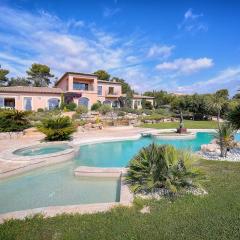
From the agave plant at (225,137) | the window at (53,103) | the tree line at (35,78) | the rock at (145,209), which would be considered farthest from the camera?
the tree line at (35,78)

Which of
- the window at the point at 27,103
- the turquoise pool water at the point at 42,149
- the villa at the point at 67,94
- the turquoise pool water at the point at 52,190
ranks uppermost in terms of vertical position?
the villa at the point at 67,94

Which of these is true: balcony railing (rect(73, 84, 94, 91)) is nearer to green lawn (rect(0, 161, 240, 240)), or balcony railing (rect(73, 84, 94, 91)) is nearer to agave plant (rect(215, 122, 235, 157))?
agave plant (rect(215, 122, 235, 157))

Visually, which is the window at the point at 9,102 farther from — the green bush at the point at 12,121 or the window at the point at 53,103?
the green bush at the point at 12,121

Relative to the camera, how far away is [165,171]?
611 centimetres

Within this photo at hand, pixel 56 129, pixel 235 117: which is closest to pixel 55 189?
pixel 56 129

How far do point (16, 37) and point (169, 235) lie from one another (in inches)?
922

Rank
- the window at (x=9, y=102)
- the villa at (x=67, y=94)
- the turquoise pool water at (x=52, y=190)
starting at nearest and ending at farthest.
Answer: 1. the turquoise pool water at (x=52, y=190)
2. the villa at (x=67, y=94)
3. the window at (x=9, y=102)

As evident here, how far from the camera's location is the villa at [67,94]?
31.7 metres

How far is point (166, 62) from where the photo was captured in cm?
3594

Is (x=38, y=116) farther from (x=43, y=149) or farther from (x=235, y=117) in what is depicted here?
(x=235, y=117)

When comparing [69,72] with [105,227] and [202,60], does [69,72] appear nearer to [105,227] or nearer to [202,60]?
[202,60]

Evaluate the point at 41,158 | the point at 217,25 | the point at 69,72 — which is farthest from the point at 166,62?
the point at 41,158

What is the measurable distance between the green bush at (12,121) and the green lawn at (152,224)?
45.3ft

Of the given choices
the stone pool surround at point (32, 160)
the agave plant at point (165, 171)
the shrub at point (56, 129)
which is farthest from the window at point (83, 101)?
the agave plant at point (165, 171)
